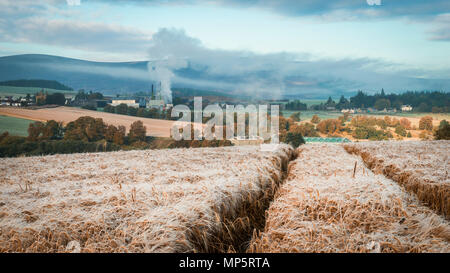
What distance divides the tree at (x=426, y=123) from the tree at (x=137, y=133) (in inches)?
957

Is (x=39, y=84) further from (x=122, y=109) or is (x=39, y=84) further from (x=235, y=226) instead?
(x=235, y=226)

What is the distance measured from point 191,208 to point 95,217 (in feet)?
3.05

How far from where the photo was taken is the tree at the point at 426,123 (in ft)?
80.5

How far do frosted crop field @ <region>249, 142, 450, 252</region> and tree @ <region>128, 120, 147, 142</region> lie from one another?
74.5 feet

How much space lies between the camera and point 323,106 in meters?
29.7

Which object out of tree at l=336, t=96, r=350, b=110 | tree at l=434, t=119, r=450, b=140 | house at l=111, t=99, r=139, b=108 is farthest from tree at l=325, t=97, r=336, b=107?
house at l=111, t=99, r=139, b=108

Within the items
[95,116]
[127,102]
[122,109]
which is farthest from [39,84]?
[127,102]

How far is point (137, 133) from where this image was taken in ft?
82.4

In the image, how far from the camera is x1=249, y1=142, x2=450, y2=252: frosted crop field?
252 cm

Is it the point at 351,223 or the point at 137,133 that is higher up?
the point at 351,223

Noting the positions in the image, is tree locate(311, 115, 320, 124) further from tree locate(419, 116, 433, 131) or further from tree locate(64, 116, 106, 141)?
tree locate(64, 116, 106, 141)

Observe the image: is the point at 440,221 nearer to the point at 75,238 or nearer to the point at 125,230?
the point at 125,230

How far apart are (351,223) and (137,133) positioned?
2398 cm
